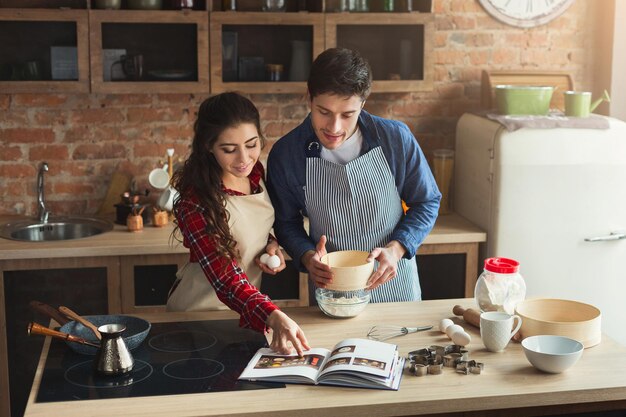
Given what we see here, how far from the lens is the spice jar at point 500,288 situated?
2482 millimetres

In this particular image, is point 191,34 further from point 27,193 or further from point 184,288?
point 184,288

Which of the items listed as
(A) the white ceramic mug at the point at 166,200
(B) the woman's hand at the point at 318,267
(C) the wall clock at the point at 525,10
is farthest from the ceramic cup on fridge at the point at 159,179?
(C) the wall clock at the point at 525,10

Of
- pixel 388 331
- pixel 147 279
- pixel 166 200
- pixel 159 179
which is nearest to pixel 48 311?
pixel 388 331

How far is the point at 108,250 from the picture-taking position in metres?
3.57

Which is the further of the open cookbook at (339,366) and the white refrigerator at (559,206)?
the white refrigerator at (559,206)

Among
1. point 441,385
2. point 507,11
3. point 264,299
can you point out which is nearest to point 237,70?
point 507,11

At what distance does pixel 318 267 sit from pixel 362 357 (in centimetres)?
44

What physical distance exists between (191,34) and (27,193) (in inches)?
45.3

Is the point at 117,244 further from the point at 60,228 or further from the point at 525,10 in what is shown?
the point at 525,10

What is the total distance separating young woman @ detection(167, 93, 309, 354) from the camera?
2404 millimetres

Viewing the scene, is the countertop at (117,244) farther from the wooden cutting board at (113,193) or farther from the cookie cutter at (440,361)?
the cookie cutter at (440,361)

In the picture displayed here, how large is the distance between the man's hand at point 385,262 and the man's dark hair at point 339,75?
509mm

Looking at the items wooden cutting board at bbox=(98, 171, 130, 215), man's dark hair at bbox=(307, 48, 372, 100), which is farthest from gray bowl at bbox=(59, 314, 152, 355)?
wooden cutting board at bbox=(98, 171, 130, 215)

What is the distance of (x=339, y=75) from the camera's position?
2465mm
